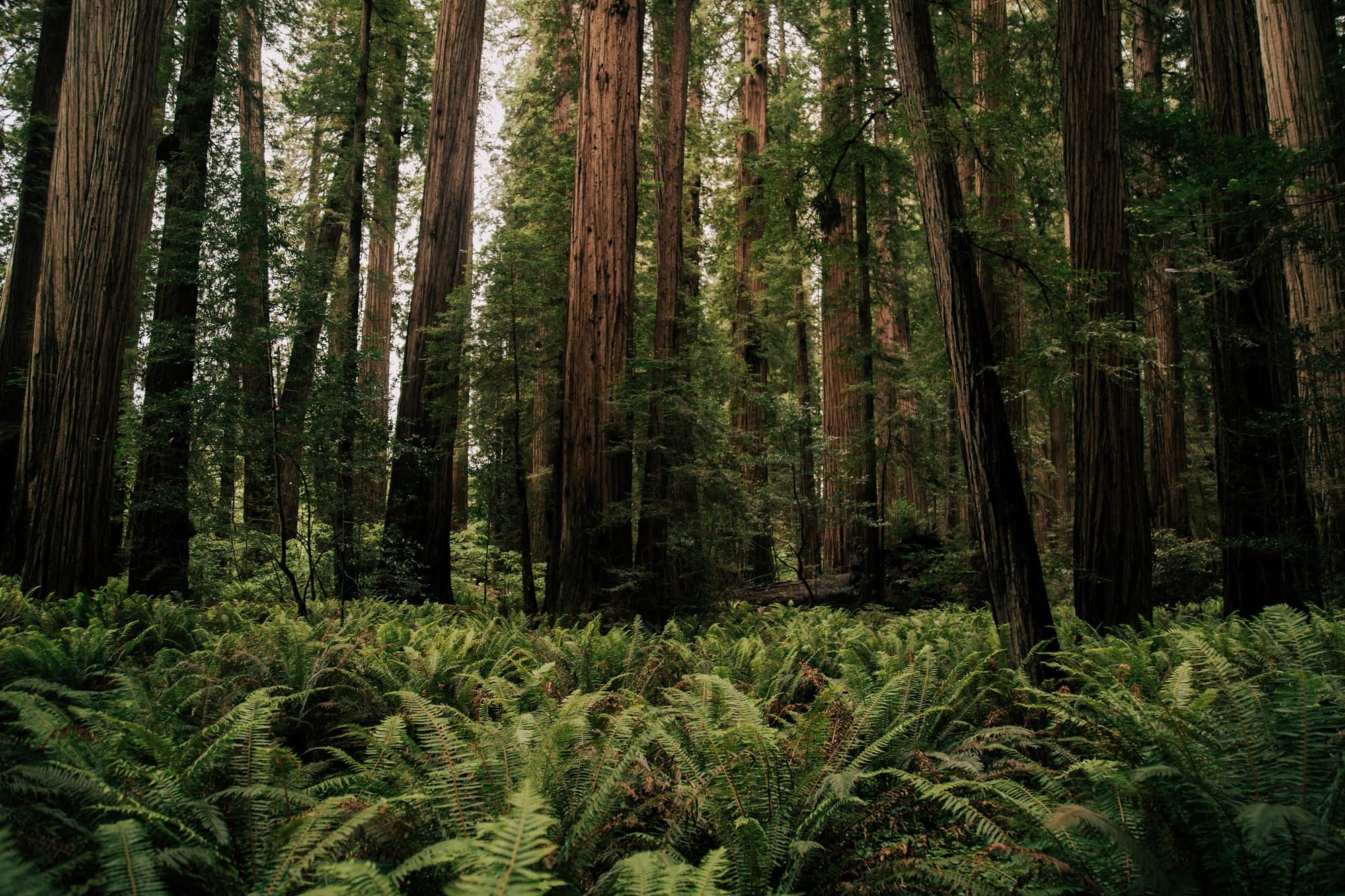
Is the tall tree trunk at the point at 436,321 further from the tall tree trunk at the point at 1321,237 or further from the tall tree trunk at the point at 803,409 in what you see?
the tall tree trunk at the point at 1321,237

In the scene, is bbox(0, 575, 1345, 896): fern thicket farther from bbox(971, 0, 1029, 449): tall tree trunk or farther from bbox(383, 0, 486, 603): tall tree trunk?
bbox(383, 0, 486, 603): tall tree trunk

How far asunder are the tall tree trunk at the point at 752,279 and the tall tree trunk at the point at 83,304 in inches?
330

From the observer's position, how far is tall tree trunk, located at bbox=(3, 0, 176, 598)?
6.09 meters

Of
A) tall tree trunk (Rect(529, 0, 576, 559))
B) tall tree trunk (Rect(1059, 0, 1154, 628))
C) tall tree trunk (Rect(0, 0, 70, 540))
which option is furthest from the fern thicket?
tall tree trunk (Rect(0, 0, 70, 540))

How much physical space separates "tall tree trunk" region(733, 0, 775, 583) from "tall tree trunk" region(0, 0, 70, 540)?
9.68m

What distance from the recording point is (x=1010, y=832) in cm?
243

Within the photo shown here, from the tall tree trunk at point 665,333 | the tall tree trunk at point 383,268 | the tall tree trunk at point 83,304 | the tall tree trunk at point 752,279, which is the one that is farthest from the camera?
the tall tree trunk at point 752,279

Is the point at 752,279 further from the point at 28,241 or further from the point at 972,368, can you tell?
the point at 28,241

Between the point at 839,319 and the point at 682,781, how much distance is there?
37.4 feet

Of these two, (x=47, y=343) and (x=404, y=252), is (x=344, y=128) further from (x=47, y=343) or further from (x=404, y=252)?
(x=47, y=343)

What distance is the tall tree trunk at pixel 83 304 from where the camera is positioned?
6.09 m

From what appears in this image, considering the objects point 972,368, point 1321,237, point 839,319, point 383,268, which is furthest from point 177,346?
point 383,268

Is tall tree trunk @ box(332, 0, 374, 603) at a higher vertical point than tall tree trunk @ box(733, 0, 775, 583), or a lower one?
lower

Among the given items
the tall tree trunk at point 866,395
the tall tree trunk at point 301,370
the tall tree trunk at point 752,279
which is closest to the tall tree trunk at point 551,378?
the tall tree trunk at point 301,370
